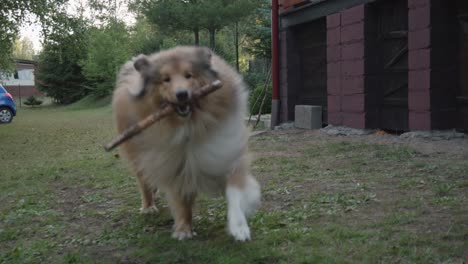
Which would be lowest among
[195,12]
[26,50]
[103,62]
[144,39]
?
[103,62]

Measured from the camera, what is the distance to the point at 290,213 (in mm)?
4777

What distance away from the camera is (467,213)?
430 cm

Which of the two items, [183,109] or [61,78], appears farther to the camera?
[61,78]

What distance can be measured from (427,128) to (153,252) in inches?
249

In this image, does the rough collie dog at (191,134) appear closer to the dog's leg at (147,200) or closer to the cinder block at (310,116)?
the dog's leg at (147,200)

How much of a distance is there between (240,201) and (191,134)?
0.61 meters

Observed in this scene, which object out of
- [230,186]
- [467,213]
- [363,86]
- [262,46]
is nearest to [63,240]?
[230,186]

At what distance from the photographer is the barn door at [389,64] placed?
964 centimetres

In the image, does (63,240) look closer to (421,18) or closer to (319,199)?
(319,199)

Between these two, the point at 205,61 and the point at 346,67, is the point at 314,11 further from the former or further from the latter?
the point at 205,61

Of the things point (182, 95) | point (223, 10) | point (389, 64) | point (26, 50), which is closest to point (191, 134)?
point (182, 95)

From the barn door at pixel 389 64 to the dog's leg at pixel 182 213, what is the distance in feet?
20.9

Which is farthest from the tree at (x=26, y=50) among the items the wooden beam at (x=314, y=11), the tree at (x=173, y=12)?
the wooden beam at (x=314, y=11)

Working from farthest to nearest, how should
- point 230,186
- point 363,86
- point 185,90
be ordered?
point 363,86
point 230,186
point 185,90
